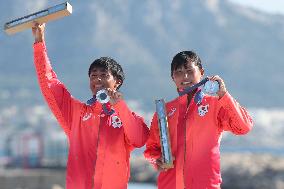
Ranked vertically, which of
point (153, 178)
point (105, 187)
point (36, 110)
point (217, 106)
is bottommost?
point (105, 187)

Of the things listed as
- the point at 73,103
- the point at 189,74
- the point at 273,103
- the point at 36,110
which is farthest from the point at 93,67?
the point at 273,103

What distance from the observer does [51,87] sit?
5.25 m

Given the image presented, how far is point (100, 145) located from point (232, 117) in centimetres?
75

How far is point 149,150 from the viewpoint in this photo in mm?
5082

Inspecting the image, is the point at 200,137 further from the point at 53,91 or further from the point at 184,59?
the point at 53,91

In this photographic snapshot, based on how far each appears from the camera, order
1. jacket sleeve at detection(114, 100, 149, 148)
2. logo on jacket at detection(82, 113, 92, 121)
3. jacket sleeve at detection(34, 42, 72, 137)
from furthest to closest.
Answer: jacket sleeve at detection(34, 42, 72, 137)
logo on jacket at detection(82, 113, 92, 121)
jacket sleeve at detection(114, 100, 149, 148)

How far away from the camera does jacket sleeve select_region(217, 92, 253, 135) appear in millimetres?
4770

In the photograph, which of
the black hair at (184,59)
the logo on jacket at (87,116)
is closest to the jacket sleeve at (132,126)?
the logo on jacket at (87,116)

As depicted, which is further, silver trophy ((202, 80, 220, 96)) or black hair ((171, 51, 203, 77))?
black hair ((171, 51, 203, 77))

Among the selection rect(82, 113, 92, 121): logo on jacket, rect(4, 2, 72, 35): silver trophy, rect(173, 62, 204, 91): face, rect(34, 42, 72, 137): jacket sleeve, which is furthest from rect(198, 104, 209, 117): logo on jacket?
rect(4, 2, 72, 35): silver trophy

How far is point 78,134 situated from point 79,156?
0.13 metres

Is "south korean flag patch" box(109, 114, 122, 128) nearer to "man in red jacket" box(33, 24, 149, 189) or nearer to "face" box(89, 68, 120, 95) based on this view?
"man in red jacket" box(33, 24, 149, 189)

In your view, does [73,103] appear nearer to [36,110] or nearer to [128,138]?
[128,138]

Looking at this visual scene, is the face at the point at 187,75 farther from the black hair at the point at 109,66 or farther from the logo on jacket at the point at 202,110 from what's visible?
the black hair at the point at 109,66
